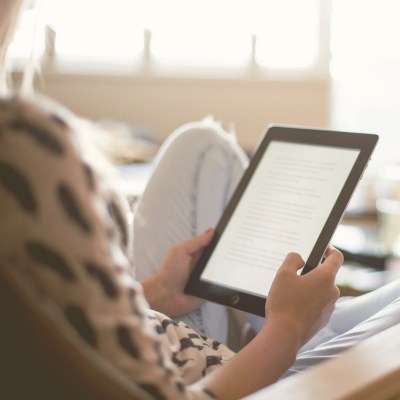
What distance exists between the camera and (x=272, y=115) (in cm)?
464

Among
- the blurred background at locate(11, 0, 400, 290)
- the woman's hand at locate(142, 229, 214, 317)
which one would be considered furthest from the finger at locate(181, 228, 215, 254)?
the blurred background at locate(11, 0, 400, 290)

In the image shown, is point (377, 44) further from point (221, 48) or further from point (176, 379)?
point (176, 379)

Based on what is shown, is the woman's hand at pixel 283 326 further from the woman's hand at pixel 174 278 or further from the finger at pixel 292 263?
the woman's hand at pixel 174 278

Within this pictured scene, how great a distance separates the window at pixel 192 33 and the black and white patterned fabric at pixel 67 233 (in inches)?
150

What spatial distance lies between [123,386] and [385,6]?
4.22 m

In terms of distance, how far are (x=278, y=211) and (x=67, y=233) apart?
23.2 inches

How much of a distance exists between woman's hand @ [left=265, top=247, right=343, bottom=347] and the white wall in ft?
11.5

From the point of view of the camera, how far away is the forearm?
0.81 meters

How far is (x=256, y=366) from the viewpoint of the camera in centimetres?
86

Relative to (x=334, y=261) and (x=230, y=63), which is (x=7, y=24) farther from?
(x=230, y=63)

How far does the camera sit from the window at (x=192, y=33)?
4.37 metres

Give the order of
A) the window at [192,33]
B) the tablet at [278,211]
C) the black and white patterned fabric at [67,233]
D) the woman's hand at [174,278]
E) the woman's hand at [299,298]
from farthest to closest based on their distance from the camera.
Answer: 1. the window at [192,33]
2. the woman's hand at [174,278]
3. the tablet at [278,211]
4. the woman's hand at [299,298]
5. the black and white patterned fabric at [67,233]

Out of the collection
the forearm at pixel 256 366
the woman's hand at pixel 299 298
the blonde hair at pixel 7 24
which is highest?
the blonde hair at pixel 7 24

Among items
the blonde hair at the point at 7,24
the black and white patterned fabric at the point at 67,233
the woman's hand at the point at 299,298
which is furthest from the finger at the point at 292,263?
the blonde hair at the point at 7,24
